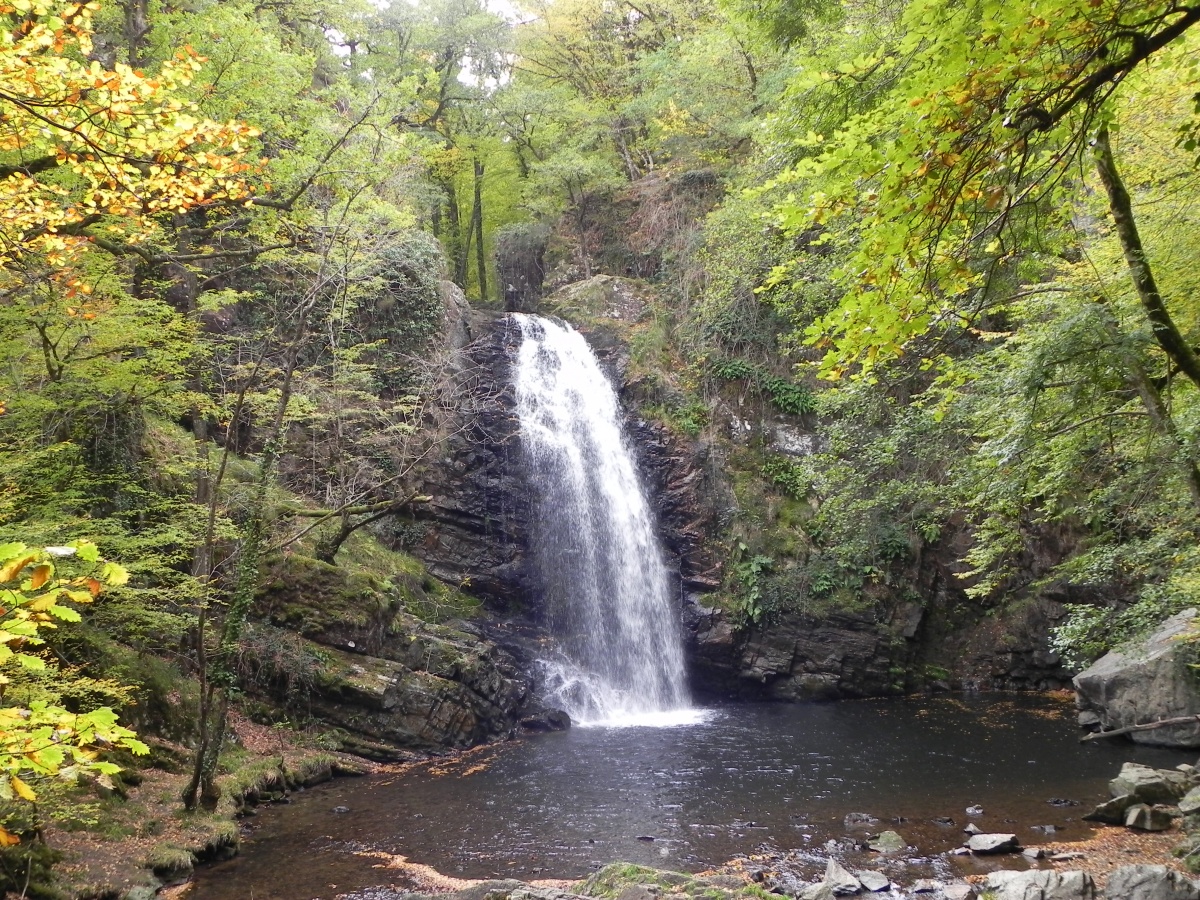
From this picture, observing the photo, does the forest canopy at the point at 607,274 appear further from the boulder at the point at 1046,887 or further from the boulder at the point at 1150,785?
the boulder at the point at 1046,887

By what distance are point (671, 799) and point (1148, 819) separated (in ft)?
16.9

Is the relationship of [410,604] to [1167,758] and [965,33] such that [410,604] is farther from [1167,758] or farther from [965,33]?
[965,33]

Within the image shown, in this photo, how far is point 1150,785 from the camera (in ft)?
26.7

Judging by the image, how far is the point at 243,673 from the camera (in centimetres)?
1173

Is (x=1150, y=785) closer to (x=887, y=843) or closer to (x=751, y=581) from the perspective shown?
(x=887, y=843)

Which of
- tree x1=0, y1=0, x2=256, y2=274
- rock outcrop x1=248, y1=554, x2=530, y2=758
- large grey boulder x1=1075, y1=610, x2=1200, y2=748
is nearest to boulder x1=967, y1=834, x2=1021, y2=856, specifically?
large grey boulder x1=1075, y1=610, x2=1200, y2=748

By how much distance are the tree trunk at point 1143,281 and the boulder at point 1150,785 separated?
5.78 meters

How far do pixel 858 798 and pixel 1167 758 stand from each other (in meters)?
4.72

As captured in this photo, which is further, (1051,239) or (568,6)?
(568,6)

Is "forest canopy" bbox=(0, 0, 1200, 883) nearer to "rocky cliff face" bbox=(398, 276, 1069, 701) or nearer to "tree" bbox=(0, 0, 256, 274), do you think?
"tree" bbox=(0, 0, 256, 274)

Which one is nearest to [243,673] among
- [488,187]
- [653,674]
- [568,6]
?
[653,674]

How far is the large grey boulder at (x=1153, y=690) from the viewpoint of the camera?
10742 millimetres

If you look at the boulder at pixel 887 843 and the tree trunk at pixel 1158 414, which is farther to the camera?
the boulder at pixel 887 843

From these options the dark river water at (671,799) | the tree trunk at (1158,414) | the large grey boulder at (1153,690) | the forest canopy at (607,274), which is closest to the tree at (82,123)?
the forest canopy at (607,274)
